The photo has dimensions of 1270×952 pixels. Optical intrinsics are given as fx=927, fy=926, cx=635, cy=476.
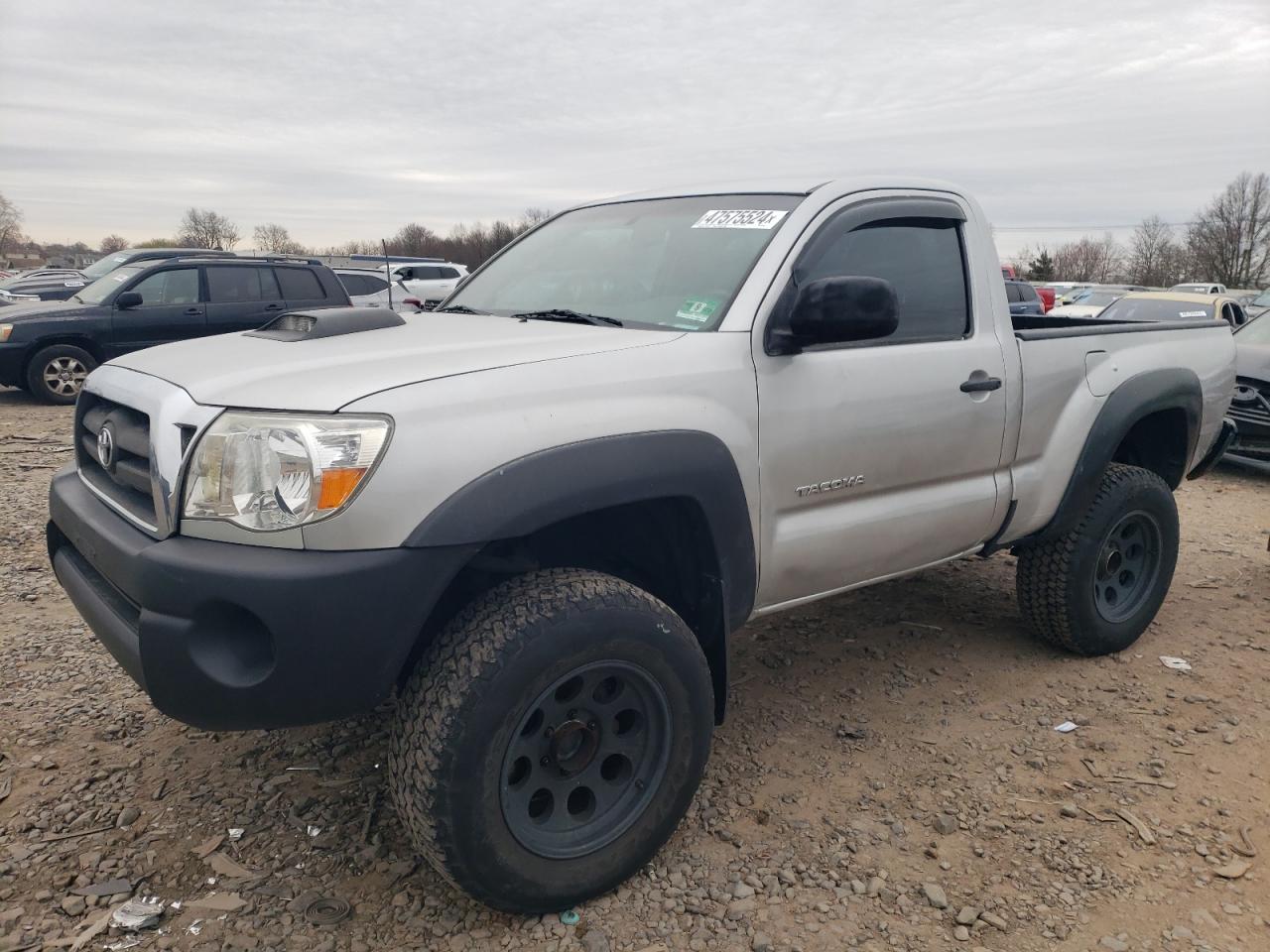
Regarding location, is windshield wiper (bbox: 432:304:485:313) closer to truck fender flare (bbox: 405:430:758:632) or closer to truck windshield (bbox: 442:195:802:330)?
truck windshield (bbox: 442:195:802:330)

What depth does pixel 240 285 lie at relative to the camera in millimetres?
11359

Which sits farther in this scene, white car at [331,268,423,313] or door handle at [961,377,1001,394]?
white car at [331,268,423,313]

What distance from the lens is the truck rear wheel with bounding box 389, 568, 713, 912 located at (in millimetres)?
2125

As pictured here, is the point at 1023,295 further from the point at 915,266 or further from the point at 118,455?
the point at 118,455

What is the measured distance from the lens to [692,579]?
264cm

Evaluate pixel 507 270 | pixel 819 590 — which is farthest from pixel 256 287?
pixel 819 590

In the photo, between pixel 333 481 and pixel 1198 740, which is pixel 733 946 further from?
pixel 1198 740

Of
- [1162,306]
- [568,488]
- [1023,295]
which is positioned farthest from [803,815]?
[1023,295]

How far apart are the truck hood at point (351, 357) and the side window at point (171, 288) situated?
913 cm

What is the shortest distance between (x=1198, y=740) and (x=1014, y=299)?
12.1m

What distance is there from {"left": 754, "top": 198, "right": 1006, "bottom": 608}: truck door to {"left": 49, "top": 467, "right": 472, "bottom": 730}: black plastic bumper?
1.08 meters

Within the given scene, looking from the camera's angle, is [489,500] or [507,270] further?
[507,270]

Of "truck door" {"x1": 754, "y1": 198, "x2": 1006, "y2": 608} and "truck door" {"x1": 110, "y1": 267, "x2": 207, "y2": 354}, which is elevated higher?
"truck door" {"x1": 110, "y1": 267, "x2": 207, "y2": 354}

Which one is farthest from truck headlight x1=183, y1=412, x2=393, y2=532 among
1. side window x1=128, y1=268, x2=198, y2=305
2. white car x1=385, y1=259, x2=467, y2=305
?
white car x1=385, y1=259, x2=467, y2=305
